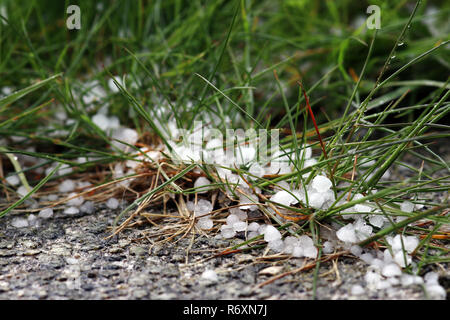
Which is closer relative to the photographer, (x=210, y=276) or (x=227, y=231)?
(x=210, y=276)

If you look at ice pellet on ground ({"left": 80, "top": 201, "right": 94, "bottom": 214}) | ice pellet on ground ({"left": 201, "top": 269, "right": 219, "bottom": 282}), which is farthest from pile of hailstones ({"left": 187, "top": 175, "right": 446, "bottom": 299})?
ice pellet on ground ({"left": 80, "top": 201, "right": 94, "bottom": 214})

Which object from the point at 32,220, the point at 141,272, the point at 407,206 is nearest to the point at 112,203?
the point at 32,220

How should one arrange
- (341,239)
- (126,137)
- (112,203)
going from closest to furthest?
1. (341,239)
2. (112,203)
3. (126,137)

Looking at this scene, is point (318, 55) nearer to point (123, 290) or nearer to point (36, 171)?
point (36, 171)

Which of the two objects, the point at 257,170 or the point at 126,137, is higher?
the point at 126,137

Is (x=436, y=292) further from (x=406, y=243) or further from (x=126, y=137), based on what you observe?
(x=126, y=137)
